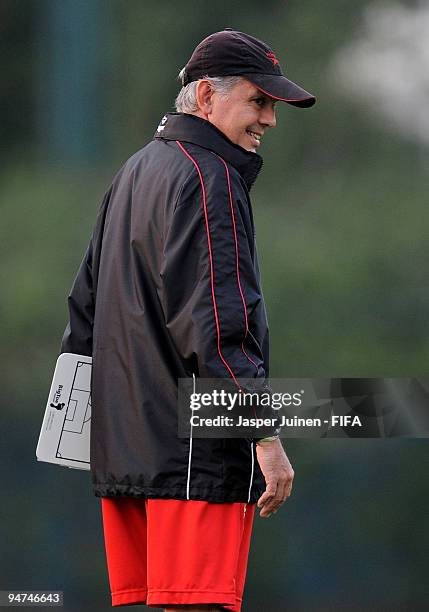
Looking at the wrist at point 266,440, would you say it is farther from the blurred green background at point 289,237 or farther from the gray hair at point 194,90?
the blurred green background at point 289,237

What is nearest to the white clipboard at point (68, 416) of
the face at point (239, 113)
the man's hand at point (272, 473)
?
the man's hand at point (272, 473)

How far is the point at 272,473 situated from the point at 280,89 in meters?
0.88

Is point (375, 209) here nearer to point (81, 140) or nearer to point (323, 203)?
point (323, 203)

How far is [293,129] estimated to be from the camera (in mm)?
4285

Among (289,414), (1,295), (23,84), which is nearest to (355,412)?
(289,414)

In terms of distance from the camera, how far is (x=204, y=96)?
296cm

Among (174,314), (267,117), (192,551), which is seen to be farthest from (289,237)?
(192,551)

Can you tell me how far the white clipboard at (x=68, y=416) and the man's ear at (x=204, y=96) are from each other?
0.64 meters

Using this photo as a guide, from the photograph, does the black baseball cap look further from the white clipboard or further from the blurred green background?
the blurred green background

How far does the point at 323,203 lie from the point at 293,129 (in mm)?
270

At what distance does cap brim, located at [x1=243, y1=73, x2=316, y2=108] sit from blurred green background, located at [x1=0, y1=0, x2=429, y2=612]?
131 centimetres

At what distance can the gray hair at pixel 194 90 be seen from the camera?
116 inches

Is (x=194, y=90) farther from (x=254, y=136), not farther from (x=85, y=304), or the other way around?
(x=85, y=304)

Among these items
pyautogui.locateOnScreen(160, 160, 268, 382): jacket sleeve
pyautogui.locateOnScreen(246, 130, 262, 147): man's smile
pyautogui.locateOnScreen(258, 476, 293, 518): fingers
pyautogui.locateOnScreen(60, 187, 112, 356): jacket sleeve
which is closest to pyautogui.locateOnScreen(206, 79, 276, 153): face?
pyautogui.locateOnScreen(246, 130, 262, 147): man's smile
